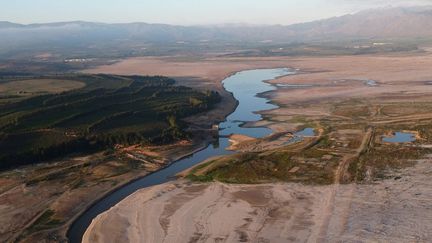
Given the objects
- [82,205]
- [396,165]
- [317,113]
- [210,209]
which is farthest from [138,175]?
[317,113]

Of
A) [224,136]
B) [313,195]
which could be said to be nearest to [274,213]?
[313,195]

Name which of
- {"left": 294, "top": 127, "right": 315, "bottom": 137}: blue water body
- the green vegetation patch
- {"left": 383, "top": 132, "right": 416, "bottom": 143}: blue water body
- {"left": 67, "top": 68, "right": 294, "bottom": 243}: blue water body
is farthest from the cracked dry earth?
{"left": 294, "top": 127, "right": 315, "bottom": 137}: blue water body

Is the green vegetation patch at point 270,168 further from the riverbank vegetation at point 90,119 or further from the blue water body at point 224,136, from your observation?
the riverbank vegetation at point 90,119

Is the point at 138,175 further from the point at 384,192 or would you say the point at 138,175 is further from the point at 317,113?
the point at 317,113

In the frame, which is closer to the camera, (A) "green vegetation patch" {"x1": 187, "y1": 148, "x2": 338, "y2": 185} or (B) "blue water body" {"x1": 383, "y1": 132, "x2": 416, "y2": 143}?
(A) "green vegetation patch" {"x1": 187, "y1": 148, "x2": 338, "y2": 185}

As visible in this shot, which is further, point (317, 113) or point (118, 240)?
point (317, 113)

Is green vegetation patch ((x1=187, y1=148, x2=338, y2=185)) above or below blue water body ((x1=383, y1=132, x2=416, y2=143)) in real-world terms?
below

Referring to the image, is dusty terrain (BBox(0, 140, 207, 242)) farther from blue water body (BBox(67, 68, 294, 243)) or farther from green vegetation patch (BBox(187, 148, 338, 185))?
green vegetation patch (BBox(187, 148, 338, 185))
